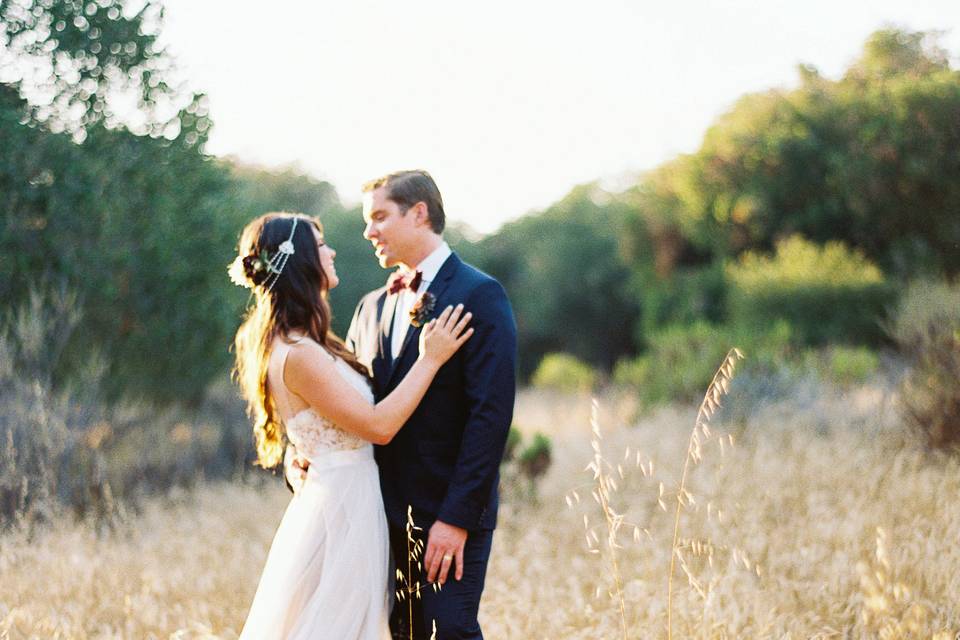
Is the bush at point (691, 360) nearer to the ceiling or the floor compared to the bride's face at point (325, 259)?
nearer to the floor

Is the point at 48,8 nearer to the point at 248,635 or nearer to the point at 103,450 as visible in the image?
the point at 103,450

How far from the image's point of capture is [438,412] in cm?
326

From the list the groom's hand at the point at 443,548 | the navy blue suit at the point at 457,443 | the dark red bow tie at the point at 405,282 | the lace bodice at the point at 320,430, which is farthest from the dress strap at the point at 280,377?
the groom's hand at the point at 443,548

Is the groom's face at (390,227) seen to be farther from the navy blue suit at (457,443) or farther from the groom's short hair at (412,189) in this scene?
the navy blue suit at (457,443)

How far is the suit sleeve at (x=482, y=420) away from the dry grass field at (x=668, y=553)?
0.50 meters

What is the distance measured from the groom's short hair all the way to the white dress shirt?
104mm

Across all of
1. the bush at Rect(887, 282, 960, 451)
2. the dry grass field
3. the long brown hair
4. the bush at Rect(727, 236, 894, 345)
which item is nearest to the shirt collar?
the long brown hair

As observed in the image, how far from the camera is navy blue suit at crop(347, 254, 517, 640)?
10.2 feet

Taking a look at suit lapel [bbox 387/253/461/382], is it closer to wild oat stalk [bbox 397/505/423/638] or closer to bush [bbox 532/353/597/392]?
wild oat stalk [bbox 397/505/423/638]

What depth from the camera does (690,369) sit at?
1073cm

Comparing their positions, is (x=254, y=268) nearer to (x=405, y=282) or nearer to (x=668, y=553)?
(x=405, y=282)

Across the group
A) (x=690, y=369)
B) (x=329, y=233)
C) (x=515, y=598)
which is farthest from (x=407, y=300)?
(x=329, y=233)

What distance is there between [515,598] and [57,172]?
5.35 meters

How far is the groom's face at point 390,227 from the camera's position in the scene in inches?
132
